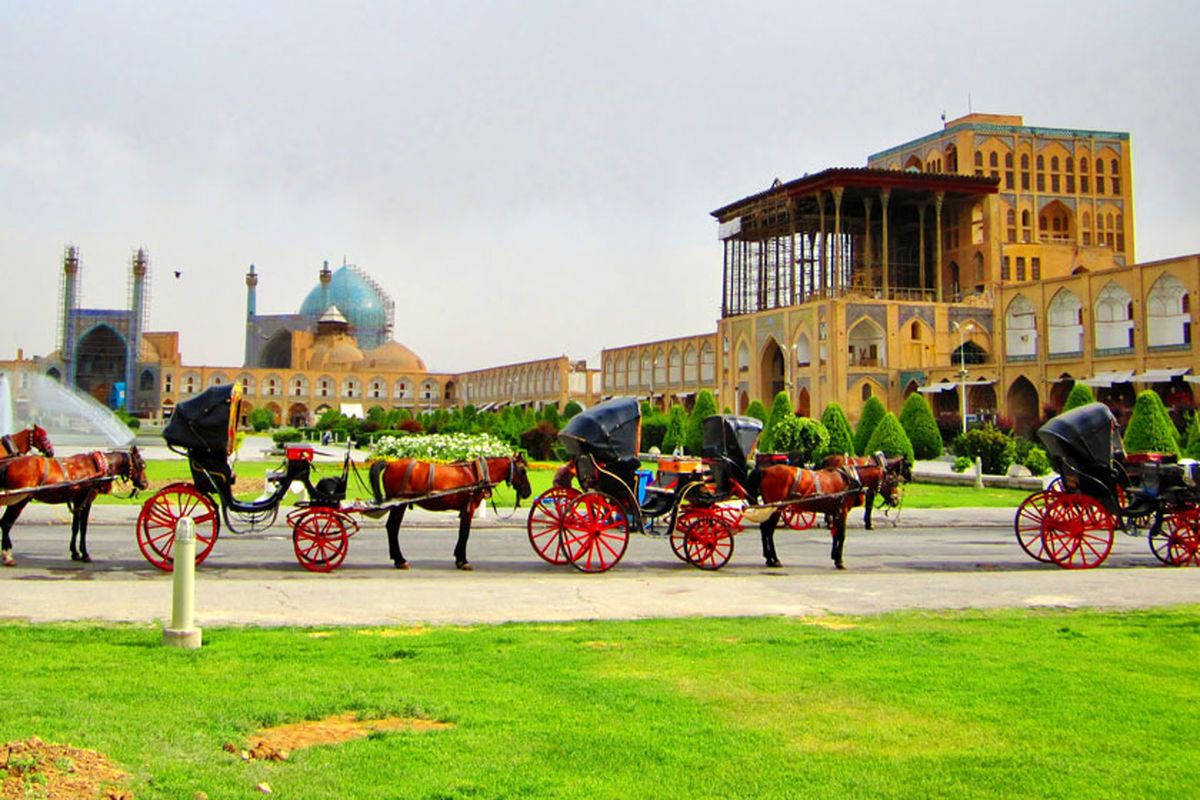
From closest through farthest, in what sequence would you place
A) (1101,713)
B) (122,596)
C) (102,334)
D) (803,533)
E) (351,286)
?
(1101,713), (122,596), (803,533), (102,334), (351,286)

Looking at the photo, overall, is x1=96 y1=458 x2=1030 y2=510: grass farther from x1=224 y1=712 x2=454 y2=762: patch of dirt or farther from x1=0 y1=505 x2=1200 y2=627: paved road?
x1=224 y1=712 x2=454 y2=762: patch of dirt

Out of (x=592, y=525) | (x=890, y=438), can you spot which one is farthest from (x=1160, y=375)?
(x=592, y=525)

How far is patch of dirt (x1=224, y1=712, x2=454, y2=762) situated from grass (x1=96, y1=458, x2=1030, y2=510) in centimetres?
1306

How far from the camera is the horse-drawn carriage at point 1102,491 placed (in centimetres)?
1134

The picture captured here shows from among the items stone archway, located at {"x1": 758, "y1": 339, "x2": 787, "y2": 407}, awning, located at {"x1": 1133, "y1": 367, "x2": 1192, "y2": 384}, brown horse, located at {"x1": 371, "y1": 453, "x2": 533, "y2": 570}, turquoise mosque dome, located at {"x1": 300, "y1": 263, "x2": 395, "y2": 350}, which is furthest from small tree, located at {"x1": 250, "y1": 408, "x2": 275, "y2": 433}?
brown horse, located at {"x1": 371, "y1": 453, "x2": 533, "y2": 570}

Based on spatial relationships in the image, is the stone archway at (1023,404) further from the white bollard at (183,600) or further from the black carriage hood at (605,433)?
the white bollard at (183,600)

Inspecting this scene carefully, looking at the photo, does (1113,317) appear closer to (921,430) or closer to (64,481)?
(921,430)

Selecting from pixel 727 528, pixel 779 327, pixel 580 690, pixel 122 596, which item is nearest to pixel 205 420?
pixel 122 596

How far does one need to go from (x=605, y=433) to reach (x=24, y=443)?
5.89m

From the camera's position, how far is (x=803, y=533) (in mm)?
15641

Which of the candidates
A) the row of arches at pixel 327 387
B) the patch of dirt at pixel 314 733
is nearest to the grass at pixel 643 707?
the patch of dirt at pixel 314 733

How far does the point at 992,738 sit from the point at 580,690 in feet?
6.19

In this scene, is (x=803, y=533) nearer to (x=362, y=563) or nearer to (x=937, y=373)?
(x=362, y=563)

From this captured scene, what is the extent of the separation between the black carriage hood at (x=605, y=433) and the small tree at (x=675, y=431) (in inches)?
1016
